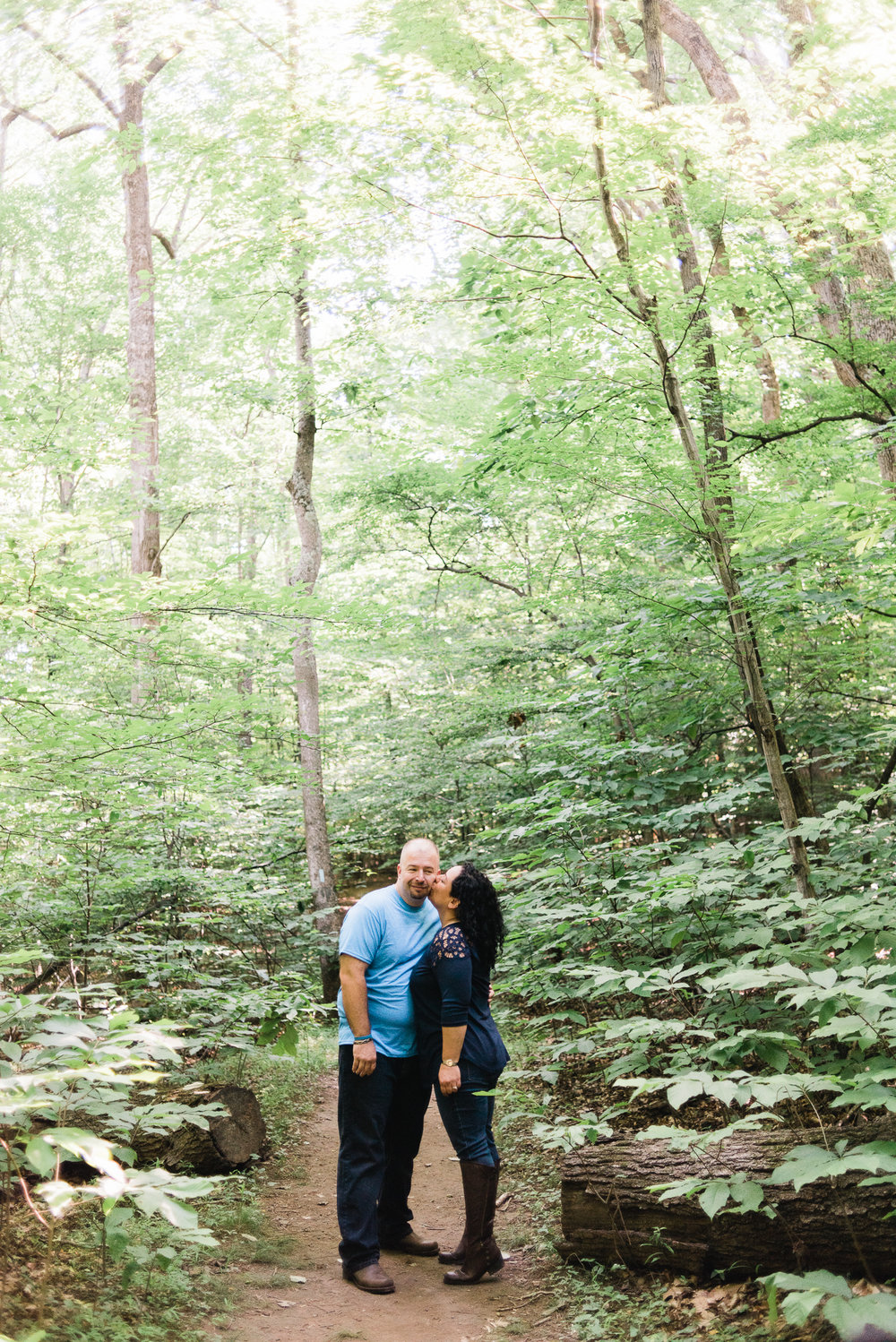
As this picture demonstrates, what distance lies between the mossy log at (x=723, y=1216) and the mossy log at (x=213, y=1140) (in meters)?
2.02

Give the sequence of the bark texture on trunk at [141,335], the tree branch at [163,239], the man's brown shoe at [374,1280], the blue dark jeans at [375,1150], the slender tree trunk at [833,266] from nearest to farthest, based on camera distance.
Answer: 1. the man's brown shoe at [374,1280]
2. the blue dark jeans at [375,1150]
3. the slender tree trunk at [833,266]
4. the bark texture on trunk at [141,335]
5. the tree branch at [163,239]

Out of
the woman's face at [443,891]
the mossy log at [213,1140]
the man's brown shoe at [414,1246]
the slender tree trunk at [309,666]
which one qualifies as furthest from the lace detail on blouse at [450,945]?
the slender tree trunk at [309,666]

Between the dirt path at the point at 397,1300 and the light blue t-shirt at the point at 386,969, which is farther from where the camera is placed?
the light blue t-shirt at the point at 386,969

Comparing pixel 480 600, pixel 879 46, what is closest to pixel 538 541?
pixel 480 600

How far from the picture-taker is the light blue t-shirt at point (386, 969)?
142 inches

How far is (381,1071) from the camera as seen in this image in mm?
3576

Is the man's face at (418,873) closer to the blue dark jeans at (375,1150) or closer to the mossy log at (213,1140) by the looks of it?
the blue dark jeans at (375,1150)

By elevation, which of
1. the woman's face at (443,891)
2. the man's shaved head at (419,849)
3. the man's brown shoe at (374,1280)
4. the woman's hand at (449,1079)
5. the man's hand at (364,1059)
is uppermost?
the man's shaved head at (419,849)

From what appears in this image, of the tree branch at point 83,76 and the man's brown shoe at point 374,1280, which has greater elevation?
the tree branch at point 83,76

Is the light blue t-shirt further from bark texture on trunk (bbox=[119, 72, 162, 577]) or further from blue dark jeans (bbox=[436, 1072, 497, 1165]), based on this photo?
bark texture on trunk (bbox=[119, 72, 162, 577])

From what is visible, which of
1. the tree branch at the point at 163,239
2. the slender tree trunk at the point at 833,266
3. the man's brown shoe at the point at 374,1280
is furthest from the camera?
the tree branch at the point at 163,239

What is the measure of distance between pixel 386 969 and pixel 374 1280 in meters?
1.16

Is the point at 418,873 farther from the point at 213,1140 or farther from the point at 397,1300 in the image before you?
the point at 213,1140

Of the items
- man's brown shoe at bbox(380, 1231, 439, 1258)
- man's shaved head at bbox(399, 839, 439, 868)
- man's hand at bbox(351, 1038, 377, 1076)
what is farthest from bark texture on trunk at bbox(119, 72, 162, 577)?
man's brown shoe at bbox(380, 1231, 439, 1258)
